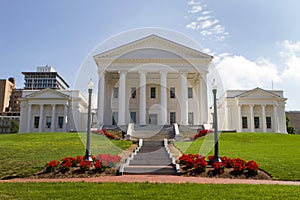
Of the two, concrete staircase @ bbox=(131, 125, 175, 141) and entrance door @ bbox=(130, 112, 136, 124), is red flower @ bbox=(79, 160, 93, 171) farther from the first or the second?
entrance door @ bbox=(130, 112, 136, 124)

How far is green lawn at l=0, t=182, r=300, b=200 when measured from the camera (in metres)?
9.05

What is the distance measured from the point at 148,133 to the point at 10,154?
64.1ft

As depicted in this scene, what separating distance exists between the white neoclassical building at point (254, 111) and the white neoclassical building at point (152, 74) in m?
7.75

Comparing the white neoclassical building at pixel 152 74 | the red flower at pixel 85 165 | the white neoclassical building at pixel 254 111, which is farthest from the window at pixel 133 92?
the red flower at pixel 85 165

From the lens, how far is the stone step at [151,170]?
14359 millimetres

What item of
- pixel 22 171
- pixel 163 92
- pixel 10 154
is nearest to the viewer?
pixel 22 171

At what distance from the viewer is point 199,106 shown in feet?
153

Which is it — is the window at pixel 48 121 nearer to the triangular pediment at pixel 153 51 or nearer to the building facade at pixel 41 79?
the triangular pediment at pixel 153 51

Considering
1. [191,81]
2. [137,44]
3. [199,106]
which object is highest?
[137,44]

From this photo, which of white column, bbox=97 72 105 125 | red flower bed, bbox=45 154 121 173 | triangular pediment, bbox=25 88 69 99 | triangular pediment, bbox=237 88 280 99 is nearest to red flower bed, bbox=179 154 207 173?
red flower bed, bbox=45 154 121 173

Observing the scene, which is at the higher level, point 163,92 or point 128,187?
point 163,92

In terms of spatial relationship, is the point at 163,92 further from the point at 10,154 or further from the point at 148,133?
the point at 10,154

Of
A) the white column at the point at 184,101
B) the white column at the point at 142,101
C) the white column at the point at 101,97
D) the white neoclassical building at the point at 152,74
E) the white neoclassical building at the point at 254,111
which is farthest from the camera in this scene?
the white neoclassical building at the point at 254,111

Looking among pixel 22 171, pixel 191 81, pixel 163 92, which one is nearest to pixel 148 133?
pixel 163 92
